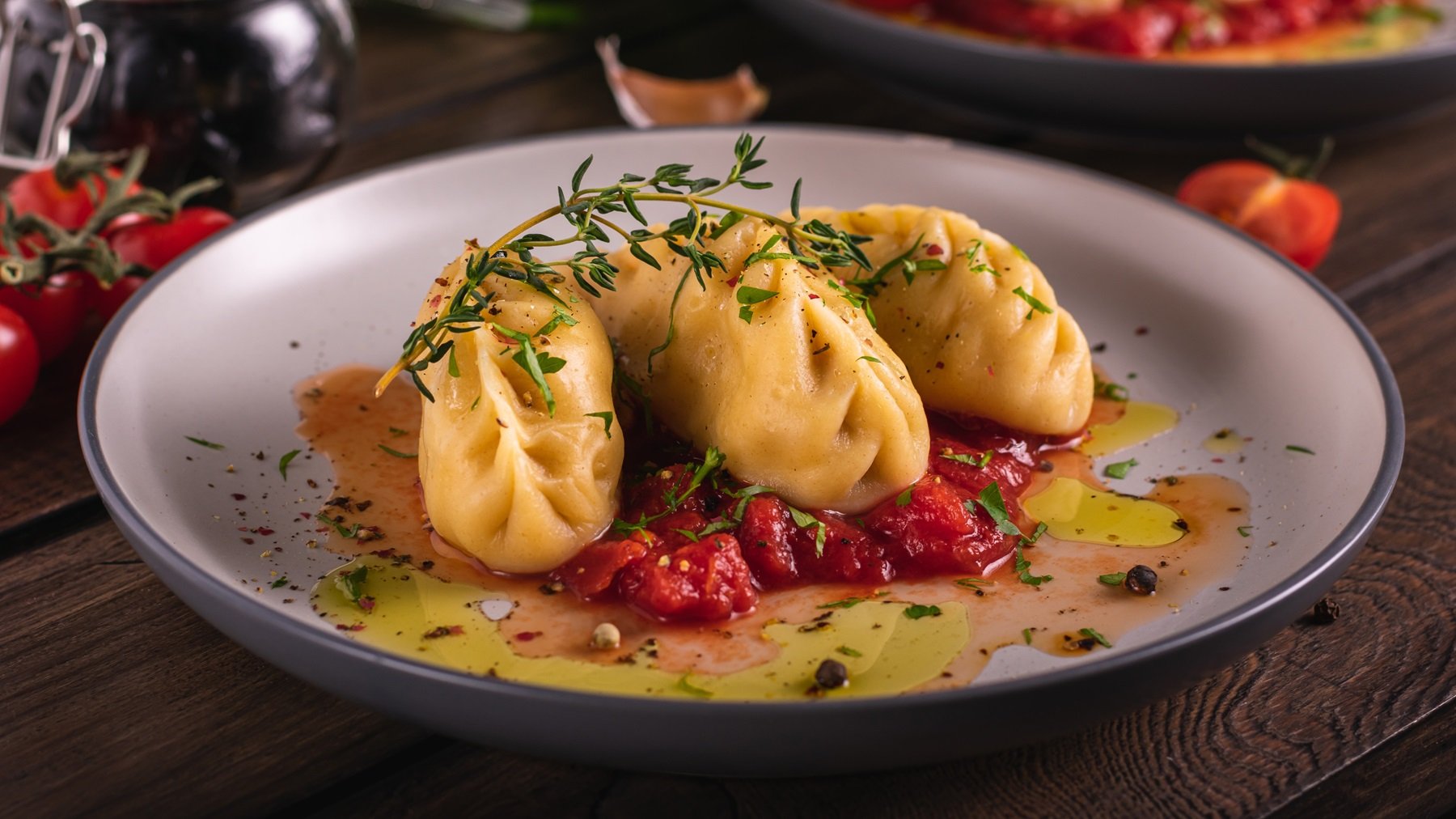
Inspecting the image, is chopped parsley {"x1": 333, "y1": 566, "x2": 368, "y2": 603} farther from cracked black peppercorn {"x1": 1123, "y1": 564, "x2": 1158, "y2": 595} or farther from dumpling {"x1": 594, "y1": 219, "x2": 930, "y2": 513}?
cracked black peppercorn {"x1": 1123, "y1": 564, "x2": 1158, "y2": 595}

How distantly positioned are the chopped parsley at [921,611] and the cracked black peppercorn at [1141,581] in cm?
35

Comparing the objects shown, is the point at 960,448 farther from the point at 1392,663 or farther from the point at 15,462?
the point at 15,462

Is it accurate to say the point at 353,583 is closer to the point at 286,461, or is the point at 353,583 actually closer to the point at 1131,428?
the point at 286,461

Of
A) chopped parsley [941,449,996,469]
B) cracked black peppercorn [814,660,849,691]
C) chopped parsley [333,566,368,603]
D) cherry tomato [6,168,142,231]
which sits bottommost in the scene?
cherry tomato [6,168,142,231]

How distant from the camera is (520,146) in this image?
3760 millimetres

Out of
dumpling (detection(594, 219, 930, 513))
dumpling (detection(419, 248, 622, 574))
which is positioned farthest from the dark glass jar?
dumpling (detection(594, 219, 930, 513))

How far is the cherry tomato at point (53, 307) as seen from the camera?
10.5ft

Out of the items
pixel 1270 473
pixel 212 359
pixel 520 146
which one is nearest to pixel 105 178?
pixel 212 359

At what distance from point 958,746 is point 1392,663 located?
3.28 feet

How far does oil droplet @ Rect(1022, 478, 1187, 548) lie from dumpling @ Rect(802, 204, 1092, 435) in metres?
0.21

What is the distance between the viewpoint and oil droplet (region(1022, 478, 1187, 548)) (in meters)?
2.66

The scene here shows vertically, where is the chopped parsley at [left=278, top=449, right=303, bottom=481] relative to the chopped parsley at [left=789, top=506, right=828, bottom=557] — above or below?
below

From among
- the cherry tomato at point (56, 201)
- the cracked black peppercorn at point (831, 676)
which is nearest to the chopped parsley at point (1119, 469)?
the cracked black peppercorn at point (831, 676)

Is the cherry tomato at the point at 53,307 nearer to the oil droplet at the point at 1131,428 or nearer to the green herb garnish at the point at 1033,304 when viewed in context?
the green herb garnish at the point at 1033,304
